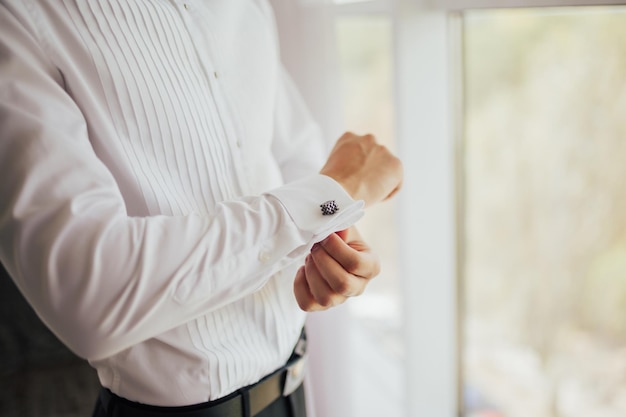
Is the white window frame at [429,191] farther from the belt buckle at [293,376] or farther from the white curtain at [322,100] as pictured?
the belt buckle at [293,376]

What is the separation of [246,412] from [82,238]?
42 cm

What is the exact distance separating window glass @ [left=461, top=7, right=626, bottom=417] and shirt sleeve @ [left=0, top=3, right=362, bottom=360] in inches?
36.9

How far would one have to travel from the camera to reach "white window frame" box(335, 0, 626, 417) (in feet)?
5.07

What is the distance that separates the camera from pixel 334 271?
2.63ft

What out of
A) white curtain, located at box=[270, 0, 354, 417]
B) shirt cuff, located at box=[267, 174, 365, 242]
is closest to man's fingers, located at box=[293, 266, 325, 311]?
shirt cuff, located at box=[267, 174, 365, 242]

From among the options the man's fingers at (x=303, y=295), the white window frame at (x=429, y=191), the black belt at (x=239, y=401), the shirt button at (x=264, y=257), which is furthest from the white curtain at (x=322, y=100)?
the shirt button at (x=264, y=257)

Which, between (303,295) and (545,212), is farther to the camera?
(545,212)

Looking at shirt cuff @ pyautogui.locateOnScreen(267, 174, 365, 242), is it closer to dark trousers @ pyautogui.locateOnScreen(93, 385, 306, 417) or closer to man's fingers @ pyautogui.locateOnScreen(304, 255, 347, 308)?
man's fingers @ pyautogui.locateOnScreen(304, 255, 347, 308)

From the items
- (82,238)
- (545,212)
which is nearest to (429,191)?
(545,212)

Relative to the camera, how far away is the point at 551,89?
4.57 ft

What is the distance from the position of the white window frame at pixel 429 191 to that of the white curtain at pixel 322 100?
107 mm

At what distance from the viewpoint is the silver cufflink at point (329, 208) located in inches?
29.4

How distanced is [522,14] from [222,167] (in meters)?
0.94

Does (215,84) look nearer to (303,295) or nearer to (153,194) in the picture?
(153,194)
